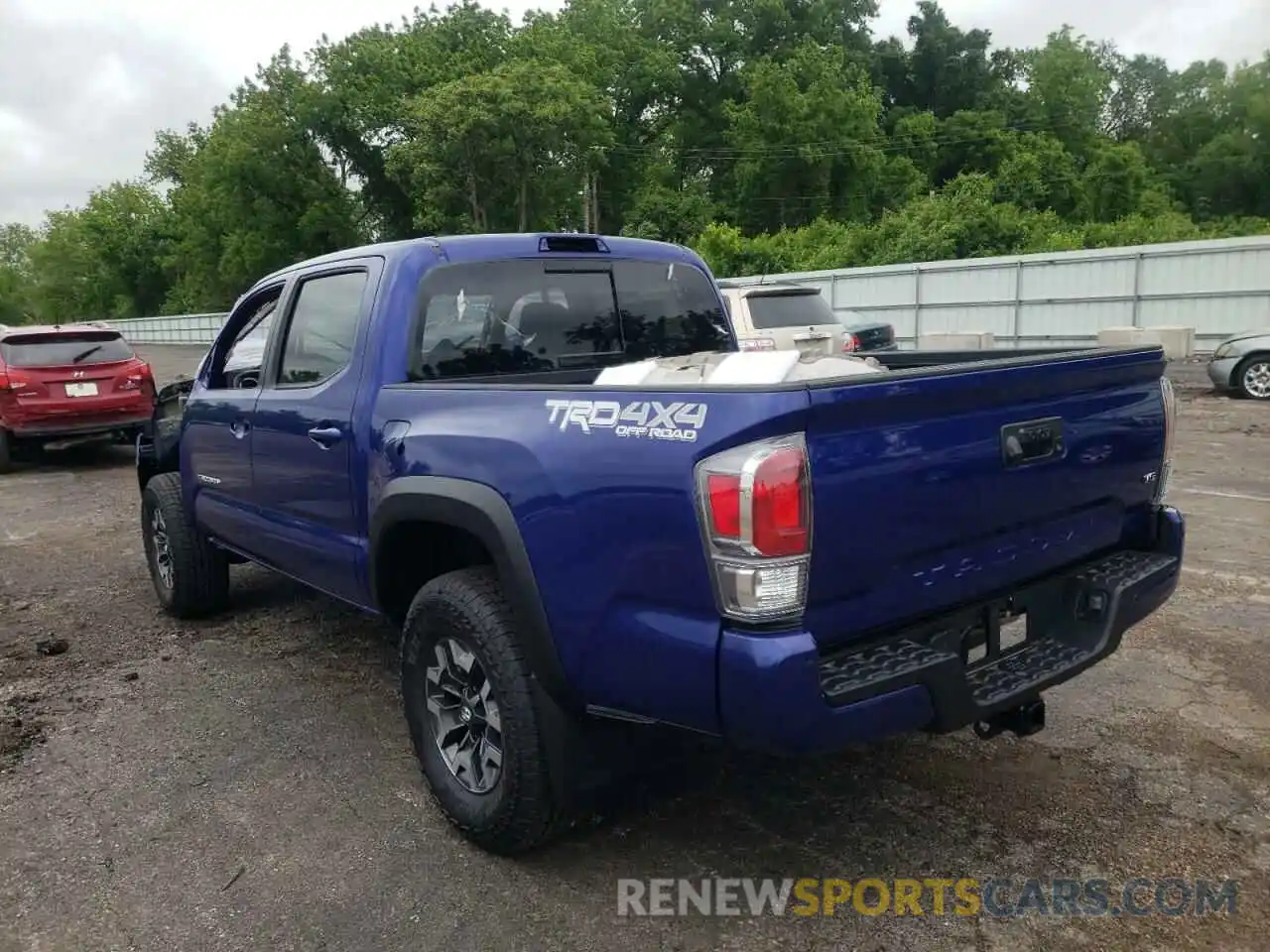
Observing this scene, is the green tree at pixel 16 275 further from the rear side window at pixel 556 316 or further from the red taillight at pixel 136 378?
the rear side window at pixel 556 316

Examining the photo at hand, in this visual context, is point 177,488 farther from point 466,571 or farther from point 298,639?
point 466,571

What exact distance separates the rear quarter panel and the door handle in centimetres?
93

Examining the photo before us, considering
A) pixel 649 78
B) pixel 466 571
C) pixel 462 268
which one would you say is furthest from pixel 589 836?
pixel 649 78

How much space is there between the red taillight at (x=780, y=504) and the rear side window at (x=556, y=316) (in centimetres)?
169

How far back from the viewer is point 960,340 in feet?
67.5

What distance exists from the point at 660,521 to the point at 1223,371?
14.3 meters

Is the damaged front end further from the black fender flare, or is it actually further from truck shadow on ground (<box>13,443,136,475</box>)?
truck shadow on ground (<box>13,443,136,475</box>)

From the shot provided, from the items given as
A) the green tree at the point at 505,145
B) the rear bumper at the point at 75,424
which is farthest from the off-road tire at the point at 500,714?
the green tree at the point at 505,145

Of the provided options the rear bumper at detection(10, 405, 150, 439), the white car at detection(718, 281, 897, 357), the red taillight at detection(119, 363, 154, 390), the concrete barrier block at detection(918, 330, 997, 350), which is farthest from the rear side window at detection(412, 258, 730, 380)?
the concrete barrier block at detection(918, 330, 997, 350)

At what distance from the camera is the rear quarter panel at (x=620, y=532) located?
237 centimetres

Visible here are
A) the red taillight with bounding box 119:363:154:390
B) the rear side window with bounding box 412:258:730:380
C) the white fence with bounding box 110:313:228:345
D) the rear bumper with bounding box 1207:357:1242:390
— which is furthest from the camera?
the white fence with bounding box 110:313:228:345

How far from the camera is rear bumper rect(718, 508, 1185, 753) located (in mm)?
2316

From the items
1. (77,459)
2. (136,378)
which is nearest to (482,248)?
(136,378)

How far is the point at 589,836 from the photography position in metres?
3.19
